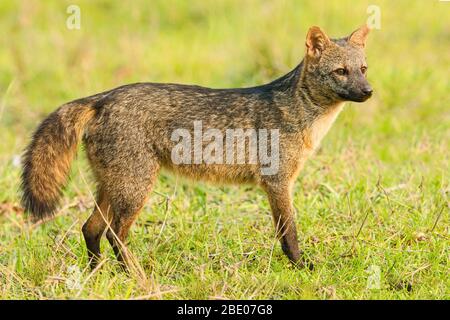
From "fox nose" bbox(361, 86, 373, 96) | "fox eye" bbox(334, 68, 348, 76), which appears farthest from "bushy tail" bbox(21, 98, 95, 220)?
"fox nose" bbox(361, 86, 373, 96)

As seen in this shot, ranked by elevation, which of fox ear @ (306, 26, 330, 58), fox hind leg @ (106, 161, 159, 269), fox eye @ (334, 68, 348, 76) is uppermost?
fox ear @ (306, 26, 330, 58)

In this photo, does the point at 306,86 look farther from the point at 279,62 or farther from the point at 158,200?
the point at 279,62

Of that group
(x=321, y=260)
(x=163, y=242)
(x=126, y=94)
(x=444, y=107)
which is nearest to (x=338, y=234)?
(x=321, y=260)

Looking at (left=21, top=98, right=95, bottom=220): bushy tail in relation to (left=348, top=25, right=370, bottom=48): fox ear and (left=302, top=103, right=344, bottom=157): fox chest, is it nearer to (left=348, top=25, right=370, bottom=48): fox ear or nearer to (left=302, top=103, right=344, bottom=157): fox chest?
(left=302, top=103, right=344, bottom=157): fox chest

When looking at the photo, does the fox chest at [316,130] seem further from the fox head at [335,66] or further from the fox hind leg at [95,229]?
the fox hind leg at [95,229]

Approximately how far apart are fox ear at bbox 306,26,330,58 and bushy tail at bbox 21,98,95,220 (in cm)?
144

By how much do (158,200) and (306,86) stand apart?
5.17 feet

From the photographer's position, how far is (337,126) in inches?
313

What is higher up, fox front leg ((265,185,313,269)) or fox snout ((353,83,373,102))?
fox snout ((353,83,373,102))

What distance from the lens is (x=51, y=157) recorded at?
17.5ft

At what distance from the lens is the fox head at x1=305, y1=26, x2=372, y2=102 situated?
539 centimetres

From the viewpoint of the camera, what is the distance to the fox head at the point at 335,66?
5395mm
